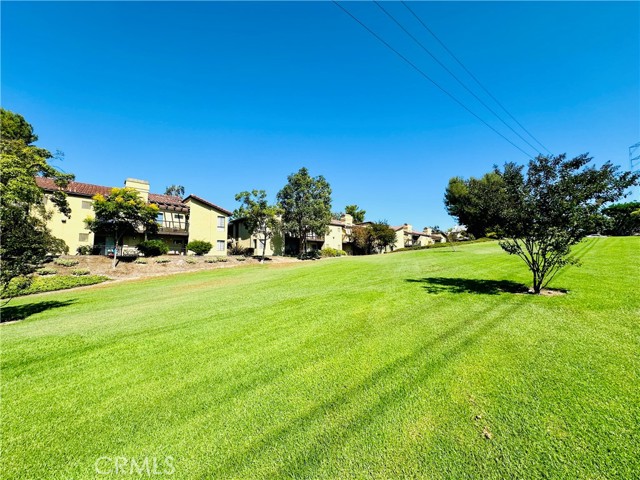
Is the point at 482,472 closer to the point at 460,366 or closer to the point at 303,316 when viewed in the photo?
the point at 460,366

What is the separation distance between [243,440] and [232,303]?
6684 millimetres

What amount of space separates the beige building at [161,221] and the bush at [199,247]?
214 cm

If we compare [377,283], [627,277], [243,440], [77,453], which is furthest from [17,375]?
[627,277]

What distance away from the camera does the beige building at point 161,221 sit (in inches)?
1069

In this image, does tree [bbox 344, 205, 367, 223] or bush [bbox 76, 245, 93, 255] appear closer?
bush [bbox 76, 245, 93, 255]

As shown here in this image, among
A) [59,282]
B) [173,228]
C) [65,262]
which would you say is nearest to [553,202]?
[59,282]

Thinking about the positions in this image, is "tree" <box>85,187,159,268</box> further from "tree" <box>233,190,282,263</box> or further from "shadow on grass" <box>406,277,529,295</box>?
"shadow on grass" <box>406,277,529,295</box>

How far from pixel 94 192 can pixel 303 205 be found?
23527mm

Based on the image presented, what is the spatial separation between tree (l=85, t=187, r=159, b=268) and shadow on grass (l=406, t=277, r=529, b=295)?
25028 millimetres

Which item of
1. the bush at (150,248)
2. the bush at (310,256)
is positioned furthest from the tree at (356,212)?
the bush at (150,248)

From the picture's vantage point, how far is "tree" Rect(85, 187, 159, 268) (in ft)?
76.7

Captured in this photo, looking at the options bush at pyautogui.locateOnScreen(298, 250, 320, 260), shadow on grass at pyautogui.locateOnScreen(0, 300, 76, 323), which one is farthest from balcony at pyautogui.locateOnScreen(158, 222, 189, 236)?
shadow on grass at pyautogui.locateOnScreen(0, 300, 76, 323)

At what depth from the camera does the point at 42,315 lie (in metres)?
9.89

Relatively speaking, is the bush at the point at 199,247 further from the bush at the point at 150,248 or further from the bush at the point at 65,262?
the bush at the point at 65,262
